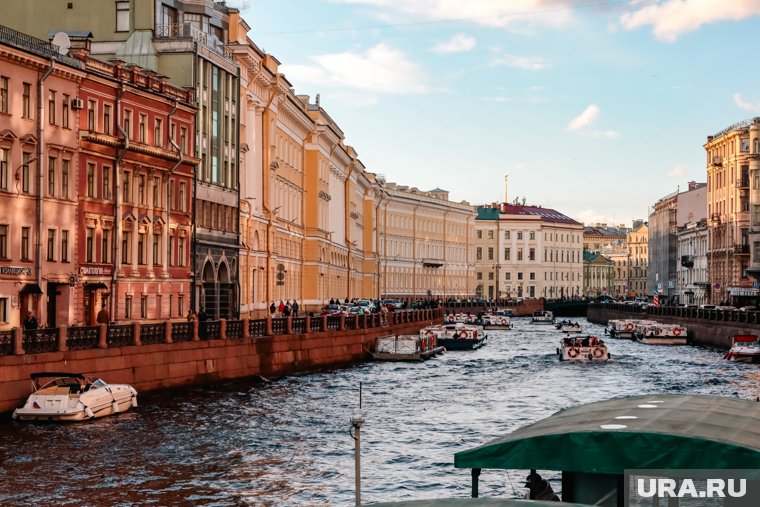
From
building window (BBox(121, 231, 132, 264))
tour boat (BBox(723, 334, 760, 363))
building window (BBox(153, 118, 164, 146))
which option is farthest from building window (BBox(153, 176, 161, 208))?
tour boat (BBox(723, 334, 760, 363))

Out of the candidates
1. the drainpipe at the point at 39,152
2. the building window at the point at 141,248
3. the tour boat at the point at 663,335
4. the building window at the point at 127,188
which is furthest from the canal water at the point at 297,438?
the tour boat at the point at 663,335

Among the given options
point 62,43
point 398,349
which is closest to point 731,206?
point 398,349

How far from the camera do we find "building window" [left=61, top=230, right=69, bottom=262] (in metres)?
46.0

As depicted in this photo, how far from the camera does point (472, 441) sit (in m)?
32.4

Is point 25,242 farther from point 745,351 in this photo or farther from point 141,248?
point 745,351

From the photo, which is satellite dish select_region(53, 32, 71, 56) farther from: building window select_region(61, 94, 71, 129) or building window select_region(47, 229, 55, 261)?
building window select_region(47, 229, 55, 261)

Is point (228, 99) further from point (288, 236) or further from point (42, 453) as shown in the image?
point (42, 453)

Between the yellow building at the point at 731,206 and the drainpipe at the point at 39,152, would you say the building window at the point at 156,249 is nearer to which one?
the drainpipe at the point at 39,152

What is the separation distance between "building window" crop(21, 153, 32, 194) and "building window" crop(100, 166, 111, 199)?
5.27 metres

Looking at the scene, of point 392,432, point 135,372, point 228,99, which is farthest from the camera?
point 228,99

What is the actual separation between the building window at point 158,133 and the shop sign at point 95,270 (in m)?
6.87

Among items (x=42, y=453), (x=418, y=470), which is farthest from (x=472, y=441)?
(x=42, y=453)

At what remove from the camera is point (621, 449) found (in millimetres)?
12859

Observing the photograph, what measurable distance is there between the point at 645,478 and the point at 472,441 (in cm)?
2028
